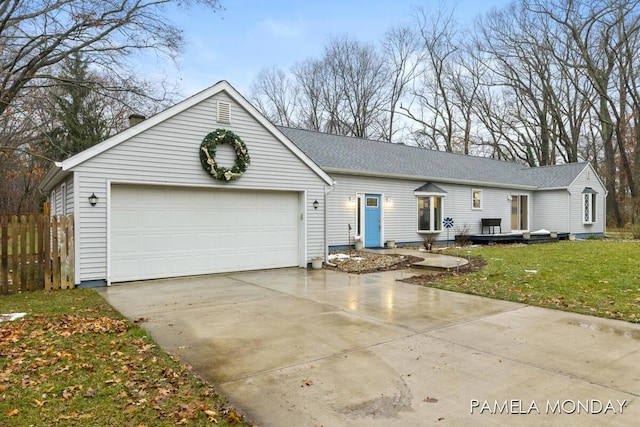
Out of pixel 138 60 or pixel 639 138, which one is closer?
pixel 138 60

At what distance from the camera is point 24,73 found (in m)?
15.3

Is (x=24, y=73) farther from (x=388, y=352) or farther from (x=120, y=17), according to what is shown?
(x=388, y=352)

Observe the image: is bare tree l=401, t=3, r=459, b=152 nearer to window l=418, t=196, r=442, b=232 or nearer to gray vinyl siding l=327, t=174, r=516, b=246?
gray vinyl siding l=327, t=174, r=516, b=246

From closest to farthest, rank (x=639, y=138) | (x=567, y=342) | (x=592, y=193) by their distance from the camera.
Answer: (x=567, y=342)
(x=592, y=193)
(x=639, y=138)

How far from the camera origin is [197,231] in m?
9.86

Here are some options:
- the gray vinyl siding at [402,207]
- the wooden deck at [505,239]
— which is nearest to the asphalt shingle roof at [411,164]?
the gray vinyl siding at [402,207]

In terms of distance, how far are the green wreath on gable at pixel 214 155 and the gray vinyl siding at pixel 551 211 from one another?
18.5m

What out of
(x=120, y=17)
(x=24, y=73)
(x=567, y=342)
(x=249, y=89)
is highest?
(x=249, y=89)

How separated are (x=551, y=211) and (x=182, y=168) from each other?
20293 millimetres

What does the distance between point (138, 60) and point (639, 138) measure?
3335 cm

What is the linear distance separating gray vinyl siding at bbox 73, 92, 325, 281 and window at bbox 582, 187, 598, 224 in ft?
57.5

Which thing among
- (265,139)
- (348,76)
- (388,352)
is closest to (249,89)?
(348,76)

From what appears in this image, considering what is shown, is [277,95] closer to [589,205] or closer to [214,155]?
[589,205]

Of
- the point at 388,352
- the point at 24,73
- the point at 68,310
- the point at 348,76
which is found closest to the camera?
the point at 388,352
